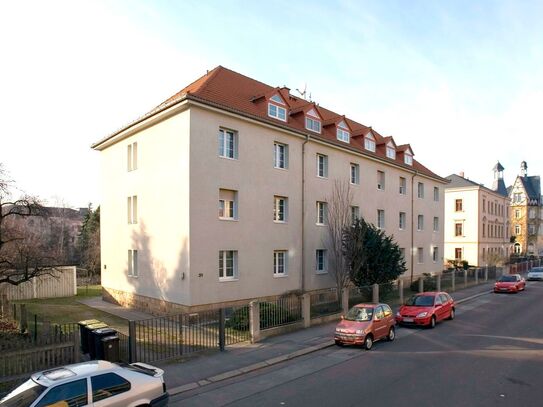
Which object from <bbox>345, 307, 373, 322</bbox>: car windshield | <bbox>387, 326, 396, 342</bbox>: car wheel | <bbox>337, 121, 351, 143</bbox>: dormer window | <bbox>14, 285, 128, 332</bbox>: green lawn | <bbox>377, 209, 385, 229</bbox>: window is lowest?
<bbox>14, 285, 128, 332</bbox>: green lawn

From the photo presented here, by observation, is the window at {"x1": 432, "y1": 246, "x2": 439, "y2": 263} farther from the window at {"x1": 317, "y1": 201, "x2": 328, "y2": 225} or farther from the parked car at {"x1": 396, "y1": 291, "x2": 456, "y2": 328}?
the parked car at {"x1": 396, "y1": 291, "x2": 456, "y2": 328}

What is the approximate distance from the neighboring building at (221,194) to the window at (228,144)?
56 mm

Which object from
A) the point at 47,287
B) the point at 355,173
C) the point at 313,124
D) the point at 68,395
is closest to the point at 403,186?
the point at 355,173

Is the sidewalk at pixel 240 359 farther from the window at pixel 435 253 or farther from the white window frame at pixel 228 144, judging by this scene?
the window at pixel 435 253

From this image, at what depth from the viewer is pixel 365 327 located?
546 inches

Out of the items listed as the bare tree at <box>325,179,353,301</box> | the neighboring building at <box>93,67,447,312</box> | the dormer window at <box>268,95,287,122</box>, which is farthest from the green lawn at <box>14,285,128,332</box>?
the dormer window at <box>268,95,287,122</box>

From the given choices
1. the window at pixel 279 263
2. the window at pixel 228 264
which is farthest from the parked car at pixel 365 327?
the window at pixel 279 263

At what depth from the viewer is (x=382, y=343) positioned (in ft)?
48.9

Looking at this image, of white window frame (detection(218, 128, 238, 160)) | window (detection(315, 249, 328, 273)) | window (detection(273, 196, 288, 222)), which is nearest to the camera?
white window frame (detection(218, 128, 238, 160))

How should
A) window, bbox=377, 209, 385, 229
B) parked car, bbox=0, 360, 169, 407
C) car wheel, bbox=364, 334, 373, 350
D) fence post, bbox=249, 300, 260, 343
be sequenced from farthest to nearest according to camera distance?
window, bbox=377, 209, 385, 229
fence post, bbox=249, 300, 260, 343
car wheel, bbox=364, 334, 373, 350
parked car, bbox=0, 360, 169, 407

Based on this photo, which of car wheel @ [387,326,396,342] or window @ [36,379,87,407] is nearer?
window @ [36,379,87,407]

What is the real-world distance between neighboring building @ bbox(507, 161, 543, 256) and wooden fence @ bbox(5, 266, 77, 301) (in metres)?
71.6

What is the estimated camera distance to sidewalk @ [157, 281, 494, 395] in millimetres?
10668

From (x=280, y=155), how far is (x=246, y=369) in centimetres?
1381
